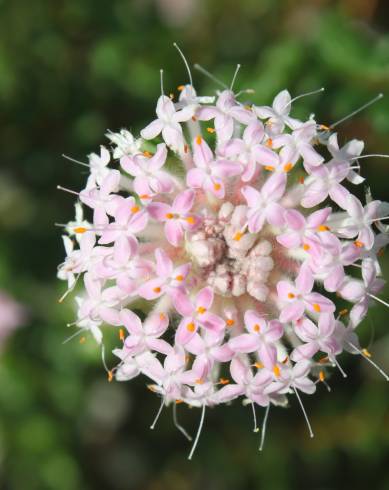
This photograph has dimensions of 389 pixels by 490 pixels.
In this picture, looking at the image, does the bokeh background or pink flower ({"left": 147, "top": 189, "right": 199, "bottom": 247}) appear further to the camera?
the bokeh background

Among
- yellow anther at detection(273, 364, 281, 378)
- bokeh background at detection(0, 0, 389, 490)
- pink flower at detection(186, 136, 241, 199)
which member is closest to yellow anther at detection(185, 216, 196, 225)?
pink flower at detection(186, 136, 241, 199)

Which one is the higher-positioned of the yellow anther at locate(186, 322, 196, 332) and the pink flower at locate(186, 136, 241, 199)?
the pink flower at locate(186, 136, 241, 199)

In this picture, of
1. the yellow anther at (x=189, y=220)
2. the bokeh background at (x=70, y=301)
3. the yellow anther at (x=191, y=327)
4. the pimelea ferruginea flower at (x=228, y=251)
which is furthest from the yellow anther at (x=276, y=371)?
the bokeh background at (x=70, y=301)

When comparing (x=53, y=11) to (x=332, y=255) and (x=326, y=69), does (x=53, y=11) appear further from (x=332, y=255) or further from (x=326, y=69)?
(x=332, y=255)

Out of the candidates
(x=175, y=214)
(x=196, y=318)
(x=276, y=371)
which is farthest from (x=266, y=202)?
(x=276, y=371)

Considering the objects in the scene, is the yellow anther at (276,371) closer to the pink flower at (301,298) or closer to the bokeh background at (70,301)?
the pink flower at (301,298)

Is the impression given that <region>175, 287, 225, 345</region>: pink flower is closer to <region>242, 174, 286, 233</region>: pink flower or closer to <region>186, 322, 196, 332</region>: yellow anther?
<region>186, 322, 196, 332</region>: yellow anther
